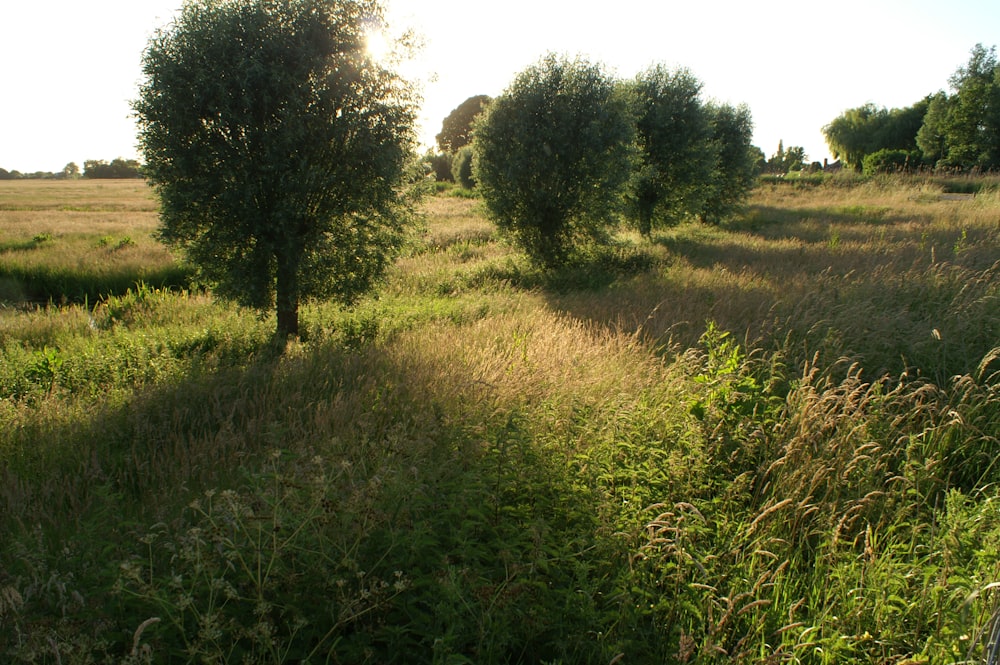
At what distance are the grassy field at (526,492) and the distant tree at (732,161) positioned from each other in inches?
743

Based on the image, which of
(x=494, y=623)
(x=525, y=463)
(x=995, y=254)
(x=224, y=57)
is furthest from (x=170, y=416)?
(x=995, y=254)

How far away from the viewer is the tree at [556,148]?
1543 centimetres

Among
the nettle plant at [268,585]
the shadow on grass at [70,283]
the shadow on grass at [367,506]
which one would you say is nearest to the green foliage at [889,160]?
the shadow on grass at [70,283]

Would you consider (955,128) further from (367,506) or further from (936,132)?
A: (367,506)

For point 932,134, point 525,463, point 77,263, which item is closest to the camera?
point 525,463

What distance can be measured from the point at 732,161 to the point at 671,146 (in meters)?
8.67

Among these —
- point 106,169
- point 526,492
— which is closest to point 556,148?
point 526,492

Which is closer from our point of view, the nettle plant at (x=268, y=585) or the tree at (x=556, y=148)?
the nettle plant at (x=268, y=585)

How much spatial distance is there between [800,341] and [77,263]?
1979 cm

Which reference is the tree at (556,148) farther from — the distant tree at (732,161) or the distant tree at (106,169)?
the distant tree at (106,169)

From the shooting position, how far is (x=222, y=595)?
250 cm

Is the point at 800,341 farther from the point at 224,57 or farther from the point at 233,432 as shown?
the point at 224,57

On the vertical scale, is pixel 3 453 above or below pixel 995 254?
below

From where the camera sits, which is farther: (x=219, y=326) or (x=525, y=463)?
(x=219, y=326)
